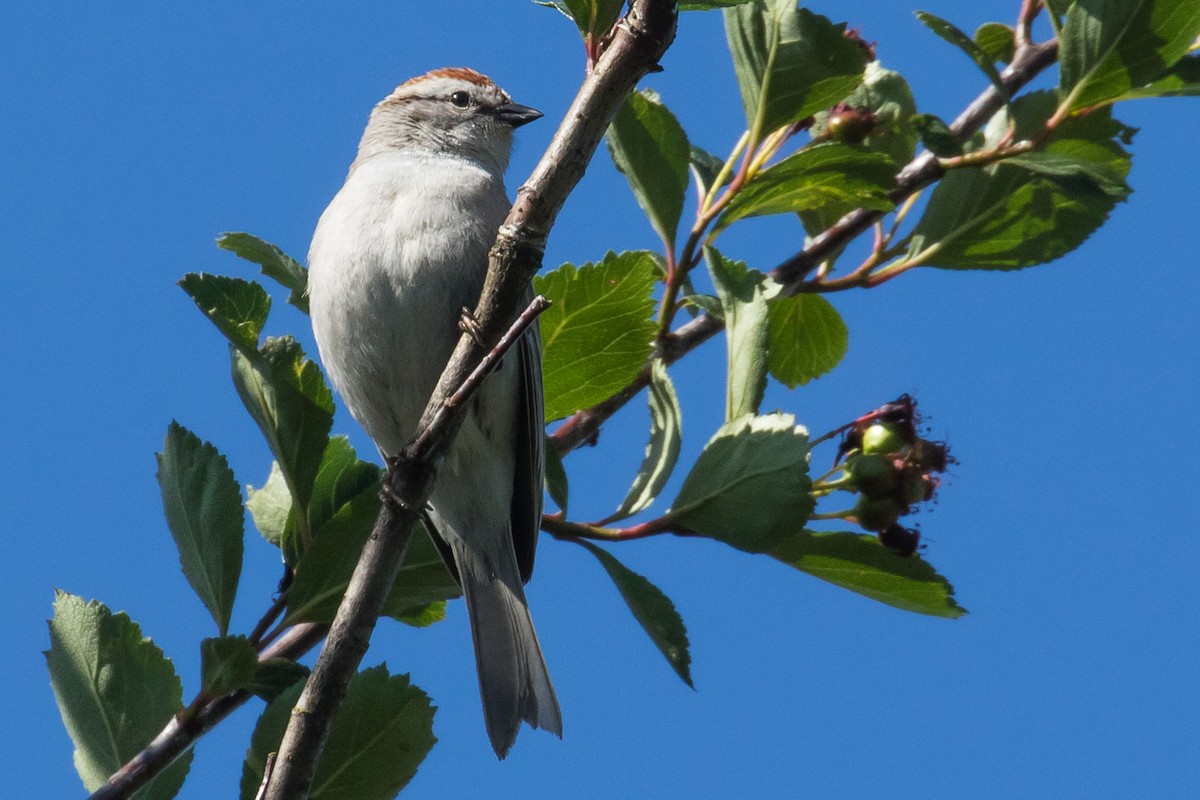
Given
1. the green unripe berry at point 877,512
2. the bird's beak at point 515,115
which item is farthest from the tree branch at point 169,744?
the bird's beak at point 515,115

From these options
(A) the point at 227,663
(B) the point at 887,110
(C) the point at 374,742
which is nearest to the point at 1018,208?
(B) the point at 887,110

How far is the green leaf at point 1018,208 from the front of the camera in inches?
112

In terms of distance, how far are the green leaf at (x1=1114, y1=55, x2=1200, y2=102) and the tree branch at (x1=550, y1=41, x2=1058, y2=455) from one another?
329 mm

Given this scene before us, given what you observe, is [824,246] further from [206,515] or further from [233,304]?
[206,515]

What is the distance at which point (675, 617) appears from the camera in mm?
2525

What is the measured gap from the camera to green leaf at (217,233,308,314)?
277 centimetres

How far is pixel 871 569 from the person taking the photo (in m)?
2.61

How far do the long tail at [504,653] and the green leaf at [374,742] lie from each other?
489mm

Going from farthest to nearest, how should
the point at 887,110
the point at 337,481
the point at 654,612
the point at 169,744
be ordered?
1. the point at 887,110
2. the point at 337,481
3. the point at 654,612
4. the point at 169,744

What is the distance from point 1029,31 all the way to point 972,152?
0.41 meters

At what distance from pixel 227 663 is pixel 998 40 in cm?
236

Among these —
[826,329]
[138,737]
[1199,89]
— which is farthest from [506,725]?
[1199,89]

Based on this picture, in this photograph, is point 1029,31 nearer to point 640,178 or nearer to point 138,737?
point 640,178

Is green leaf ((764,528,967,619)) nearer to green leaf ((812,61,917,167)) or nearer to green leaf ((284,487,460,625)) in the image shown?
green leaf ((284,487,460,625))
